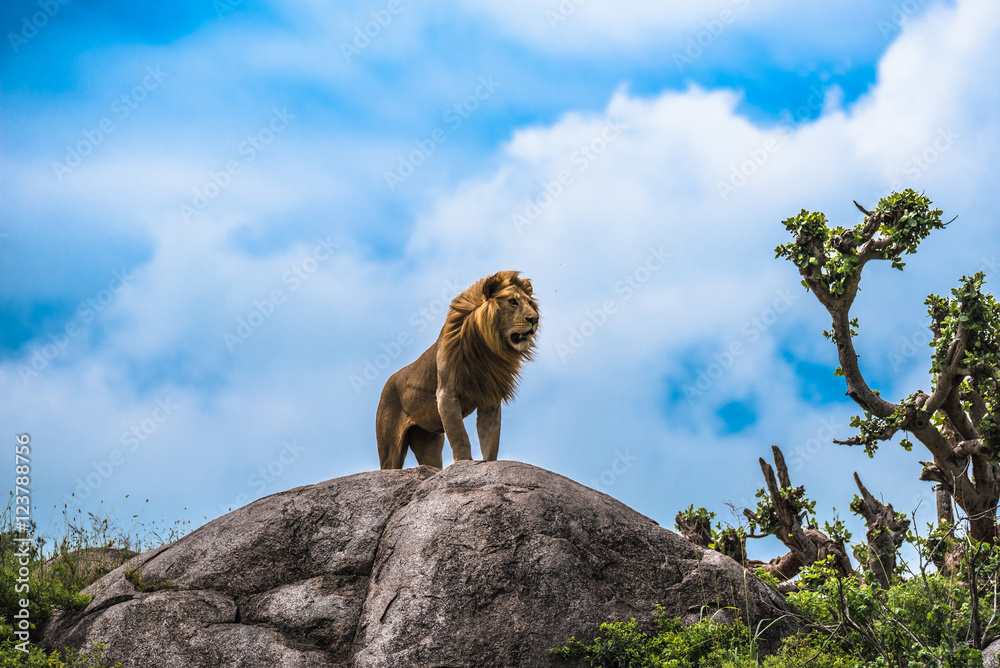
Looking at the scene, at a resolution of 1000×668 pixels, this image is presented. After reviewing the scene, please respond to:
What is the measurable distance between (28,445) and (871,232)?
32.4 ft

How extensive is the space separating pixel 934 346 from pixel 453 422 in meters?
6.61

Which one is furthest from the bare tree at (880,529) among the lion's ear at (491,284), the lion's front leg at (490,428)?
the lion's ear at (491,284)

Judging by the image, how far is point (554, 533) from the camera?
6988 millimetres

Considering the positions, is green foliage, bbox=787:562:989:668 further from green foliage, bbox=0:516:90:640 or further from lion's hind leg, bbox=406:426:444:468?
green foliage, bbox=0:516:90:640

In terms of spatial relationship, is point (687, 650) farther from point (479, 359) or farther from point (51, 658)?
point (51, 658)

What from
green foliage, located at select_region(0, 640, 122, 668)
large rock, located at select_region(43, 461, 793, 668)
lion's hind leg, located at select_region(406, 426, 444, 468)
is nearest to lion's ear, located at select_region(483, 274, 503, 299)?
large rock, located at select_region(43, 461, 793, 668)

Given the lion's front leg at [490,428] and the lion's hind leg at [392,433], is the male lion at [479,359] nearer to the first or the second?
the lion's front leg at [490,428]

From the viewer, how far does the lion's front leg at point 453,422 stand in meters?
8.46

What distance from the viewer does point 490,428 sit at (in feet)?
29.3

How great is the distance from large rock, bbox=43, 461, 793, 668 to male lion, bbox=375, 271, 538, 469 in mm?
1039

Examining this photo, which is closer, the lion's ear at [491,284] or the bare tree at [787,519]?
the lion's ear at [491,284]

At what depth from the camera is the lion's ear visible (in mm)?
8677

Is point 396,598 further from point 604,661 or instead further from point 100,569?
point 100,569

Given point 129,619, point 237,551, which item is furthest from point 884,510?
point 129,619
